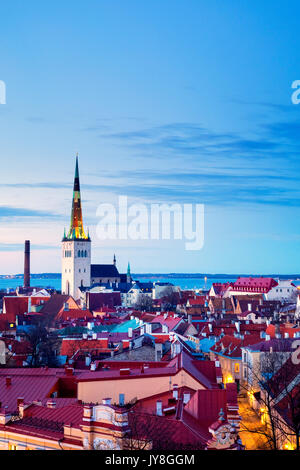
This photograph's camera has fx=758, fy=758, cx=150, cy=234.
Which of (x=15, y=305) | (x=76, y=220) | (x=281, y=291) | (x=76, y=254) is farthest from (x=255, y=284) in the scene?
(x=15, y=305)

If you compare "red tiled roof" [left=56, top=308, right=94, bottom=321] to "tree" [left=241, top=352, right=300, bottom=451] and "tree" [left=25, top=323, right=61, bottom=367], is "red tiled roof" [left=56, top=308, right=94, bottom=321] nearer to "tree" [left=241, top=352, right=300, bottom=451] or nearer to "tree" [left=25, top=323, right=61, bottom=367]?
"tree" [left=25, top=323, right=61, bottom=367]

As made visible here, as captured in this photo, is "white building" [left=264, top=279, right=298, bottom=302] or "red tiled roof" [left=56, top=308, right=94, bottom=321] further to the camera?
"white building" [left=264, top=279, right=298, bottom=302]

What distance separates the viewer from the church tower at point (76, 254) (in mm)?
120250

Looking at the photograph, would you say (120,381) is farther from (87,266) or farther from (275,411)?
(87,266)

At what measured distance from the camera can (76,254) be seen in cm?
12094

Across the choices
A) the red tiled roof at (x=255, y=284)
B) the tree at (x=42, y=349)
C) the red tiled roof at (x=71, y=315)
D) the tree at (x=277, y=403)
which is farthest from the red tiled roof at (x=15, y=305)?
the tree at (x=277, y=403)

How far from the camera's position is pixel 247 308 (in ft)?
239

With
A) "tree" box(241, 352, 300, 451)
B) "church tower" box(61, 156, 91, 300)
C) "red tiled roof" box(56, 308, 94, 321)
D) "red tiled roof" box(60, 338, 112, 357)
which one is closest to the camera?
"tree" box(241, 352, 300, 451)

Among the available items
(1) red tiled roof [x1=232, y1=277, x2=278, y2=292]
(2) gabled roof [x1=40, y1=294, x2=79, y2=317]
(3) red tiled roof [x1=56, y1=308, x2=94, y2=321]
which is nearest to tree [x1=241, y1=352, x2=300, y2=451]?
(3) red tiled roof [x1=56, y1=308, x2=94, y2=321]

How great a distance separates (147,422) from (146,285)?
113391 millimetres

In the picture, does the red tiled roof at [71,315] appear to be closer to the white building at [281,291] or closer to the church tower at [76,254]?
the white building at [281,291]

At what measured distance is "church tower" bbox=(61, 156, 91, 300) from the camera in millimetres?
120250

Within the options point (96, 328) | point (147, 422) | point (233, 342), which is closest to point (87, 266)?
point (96, 328)
